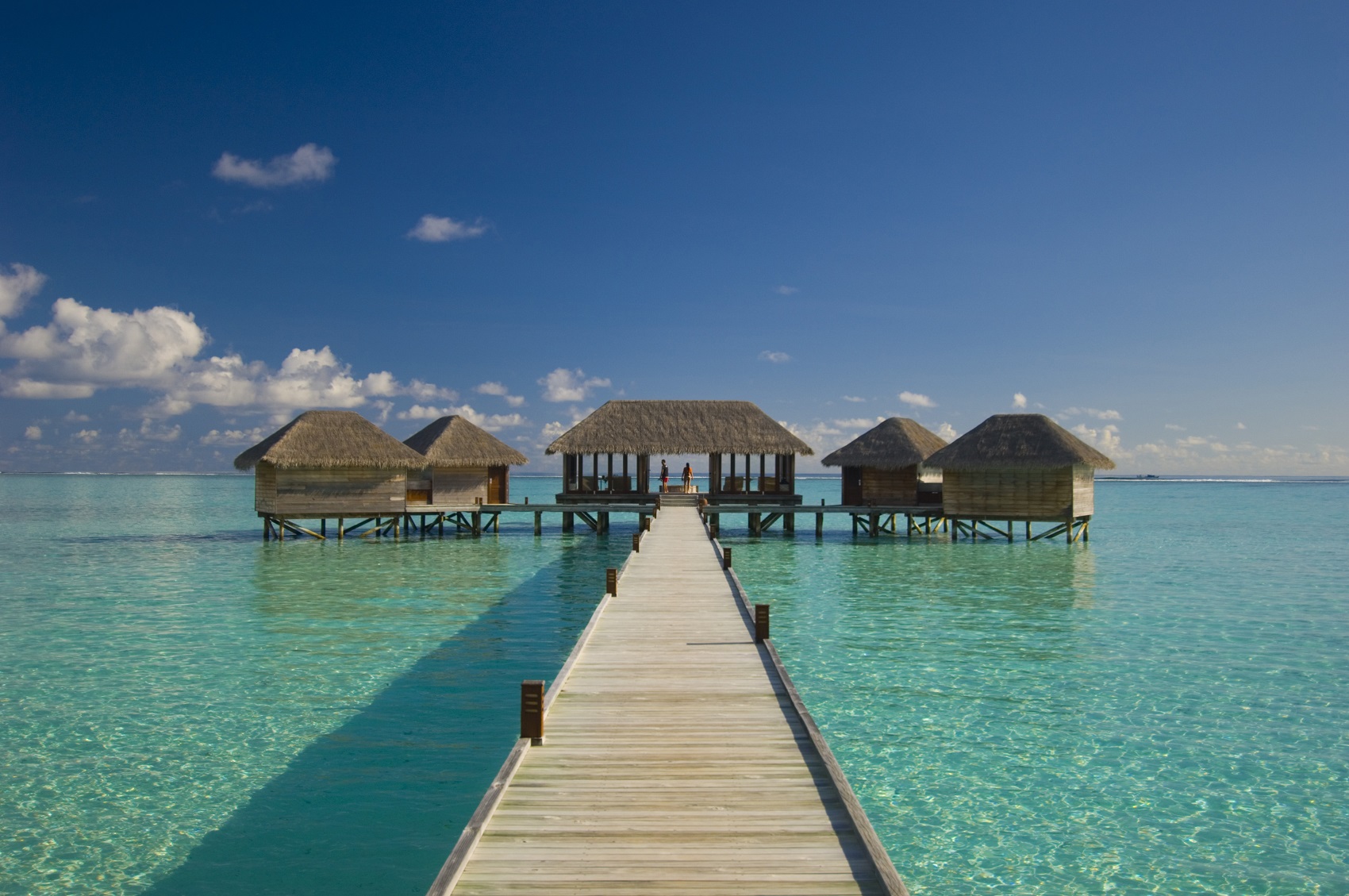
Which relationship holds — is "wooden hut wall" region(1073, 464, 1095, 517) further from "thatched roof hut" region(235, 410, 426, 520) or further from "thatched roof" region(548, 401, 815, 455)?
"thatched roof hut" region(235, 410, 426, 520)

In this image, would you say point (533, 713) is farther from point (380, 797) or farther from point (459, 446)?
point (459, 446)

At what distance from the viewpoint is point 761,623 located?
372 inches

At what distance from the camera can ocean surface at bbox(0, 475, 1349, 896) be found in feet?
21.6

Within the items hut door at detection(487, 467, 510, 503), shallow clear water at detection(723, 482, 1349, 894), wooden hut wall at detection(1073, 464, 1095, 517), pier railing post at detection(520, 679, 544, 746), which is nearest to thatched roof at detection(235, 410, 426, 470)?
hut door at detection(487, 467, 510, 503)

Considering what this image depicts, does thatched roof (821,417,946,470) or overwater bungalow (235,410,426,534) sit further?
thatched roof (821,417,946,470)

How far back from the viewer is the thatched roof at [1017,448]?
28547mm

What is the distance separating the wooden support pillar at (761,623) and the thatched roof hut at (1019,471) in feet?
72.7

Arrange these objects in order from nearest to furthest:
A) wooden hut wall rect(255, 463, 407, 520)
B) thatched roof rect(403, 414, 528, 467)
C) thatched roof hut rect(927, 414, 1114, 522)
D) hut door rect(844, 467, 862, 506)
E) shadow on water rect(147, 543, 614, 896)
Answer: shadow on water rect(147, 543, 614, 896) → thatched roof hut rect(927, 414, 1114, 522) → wooden hut wall rect(255, 463, 407, 520) → thatched roof rect(403, 414, 528, 467) → hut door rect(844, 467, 862, 506)

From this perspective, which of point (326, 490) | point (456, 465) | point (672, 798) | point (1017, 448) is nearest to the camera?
point (672, 798)

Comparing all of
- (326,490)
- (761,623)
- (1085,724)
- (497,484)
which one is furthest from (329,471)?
(1085,724)

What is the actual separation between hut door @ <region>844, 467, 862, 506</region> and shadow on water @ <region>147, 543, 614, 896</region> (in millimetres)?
23674

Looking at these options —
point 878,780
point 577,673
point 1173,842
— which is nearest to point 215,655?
point 577,673

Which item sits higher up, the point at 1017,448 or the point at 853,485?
the point at 1017,448

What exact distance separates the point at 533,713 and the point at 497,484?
28.9 meters
